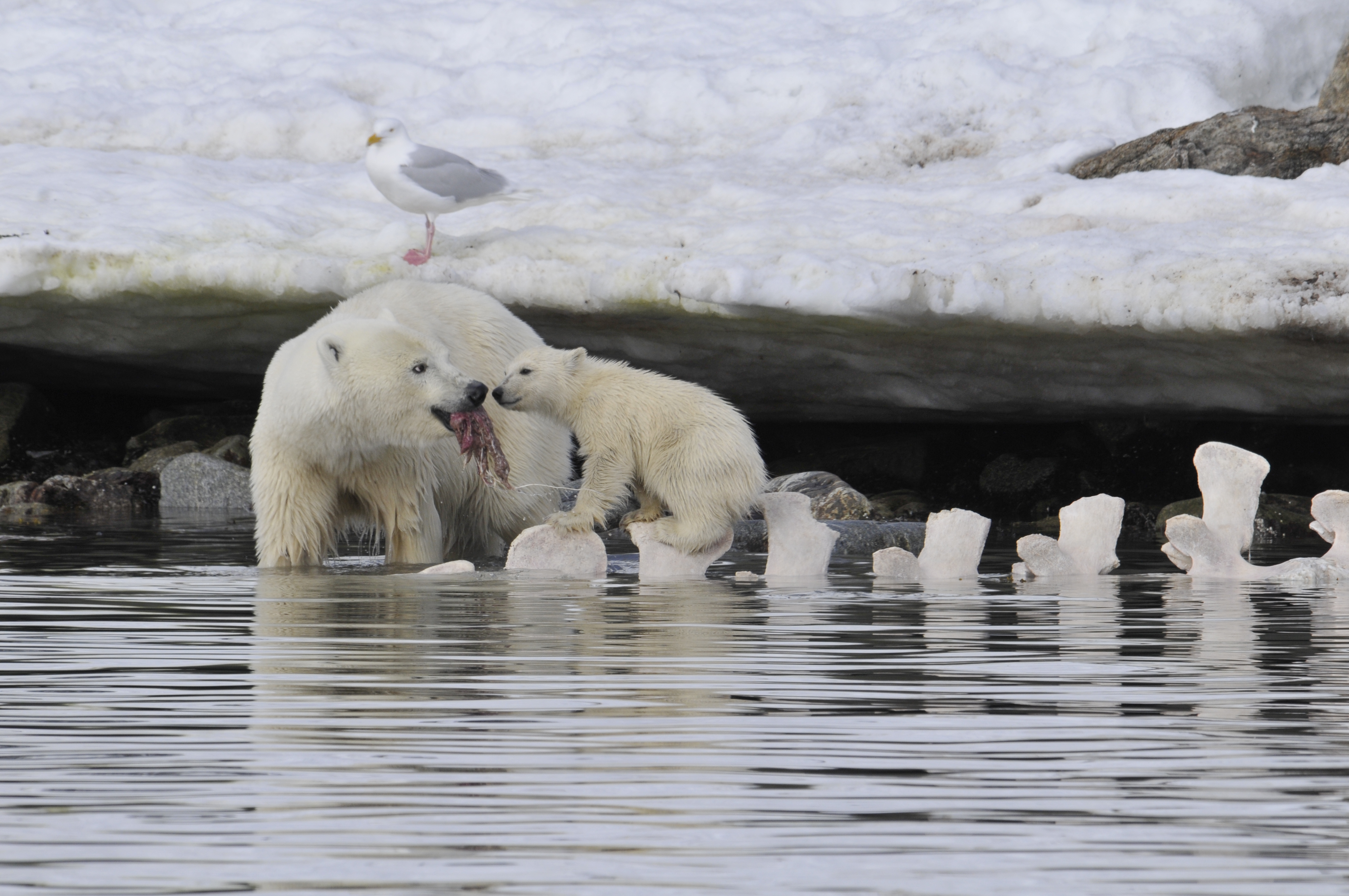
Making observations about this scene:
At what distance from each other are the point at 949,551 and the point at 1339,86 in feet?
20.8

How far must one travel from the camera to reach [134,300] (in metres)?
9.12

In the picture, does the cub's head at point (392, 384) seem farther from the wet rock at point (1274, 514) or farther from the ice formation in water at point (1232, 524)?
the wet rock at point (1274, 514)

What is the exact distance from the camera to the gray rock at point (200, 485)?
1099cm

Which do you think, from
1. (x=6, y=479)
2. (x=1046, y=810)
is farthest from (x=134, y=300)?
(x=1046, y=810)

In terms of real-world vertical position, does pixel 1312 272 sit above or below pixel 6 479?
above

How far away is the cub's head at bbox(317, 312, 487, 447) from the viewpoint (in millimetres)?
5305

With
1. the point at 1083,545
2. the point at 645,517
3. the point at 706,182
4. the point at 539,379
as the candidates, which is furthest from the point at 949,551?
the point at 706,182

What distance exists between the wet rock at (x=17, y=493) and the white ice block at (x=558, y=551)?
6.65 m

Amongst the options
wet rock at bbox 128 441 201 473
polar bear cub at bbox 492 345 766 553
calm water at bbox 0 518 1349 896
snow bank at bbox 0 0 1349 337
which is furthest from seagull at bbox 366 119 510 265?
calm water at bbox 0 518 1349 896

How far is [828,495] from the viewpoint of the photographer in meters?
8.98

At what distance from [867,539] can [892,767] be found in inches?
211

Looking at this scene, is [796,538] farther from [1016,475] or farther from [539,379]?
[1016,475]

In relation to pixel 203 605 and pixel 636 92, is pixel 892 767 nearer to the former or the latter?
pixel 203 605

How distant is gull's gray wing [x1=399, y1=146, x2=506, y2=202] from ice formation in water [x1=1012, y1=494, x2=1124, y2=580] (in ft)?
13.9
